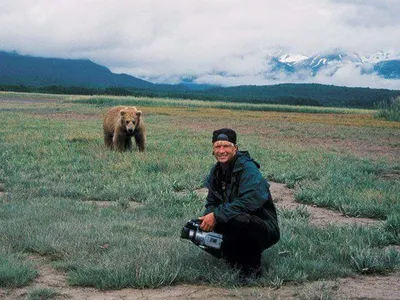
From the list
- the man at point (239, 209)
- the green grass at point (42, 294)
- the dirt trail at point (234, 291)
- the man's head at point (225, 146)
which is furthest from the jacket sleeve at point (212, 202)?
the green grass at point (42, 294)

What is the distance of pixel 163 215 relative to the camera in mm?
7594

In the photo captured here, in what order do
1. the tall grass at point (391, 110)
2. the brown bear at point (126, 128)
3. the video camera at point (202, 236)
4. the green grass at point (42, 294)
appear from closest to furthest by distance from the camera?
the green grass at point (42, 294)
the video camera at point (202, 236)
the brown bear at point (126, 128)
the tall grass at point (391, 110)

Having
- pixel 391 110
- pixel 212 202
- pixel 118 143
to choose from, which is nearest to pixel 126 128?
pixel 118 143

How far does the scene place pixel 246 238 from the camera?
16.0ft

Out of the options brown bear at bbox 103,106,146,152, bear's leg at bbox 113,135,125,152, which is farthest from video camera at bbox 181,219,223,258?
bear's leg at bbox 113,135,125,152

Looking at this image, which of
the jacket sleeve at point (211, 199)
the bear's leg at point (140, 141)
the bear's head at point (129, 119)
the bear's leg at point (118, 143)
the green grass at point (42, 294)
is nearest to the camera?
the green grass at point (42, 294)

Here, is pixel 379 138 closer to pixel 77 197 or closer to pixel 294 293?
pixel 77 197

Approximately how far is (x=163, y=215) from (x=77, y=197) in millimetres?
2050

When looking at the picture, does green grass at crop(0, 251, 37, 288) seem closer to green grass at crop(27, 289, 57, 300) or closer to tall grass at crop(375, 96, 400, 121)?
green grass at crop(27, 289, 57, 300)

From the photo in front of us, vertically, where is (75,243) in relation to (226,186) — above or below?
below

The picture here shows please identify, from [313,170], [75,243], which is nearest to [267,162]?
[313,170]

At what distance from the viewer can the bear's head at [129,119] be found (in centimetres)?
1414

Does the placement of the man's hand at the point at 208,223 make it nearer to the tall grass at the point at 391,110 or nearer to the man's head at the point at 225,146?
the man's head at the point at 225,146

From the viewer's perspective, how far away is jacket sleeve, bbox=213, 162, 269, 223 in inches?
189
